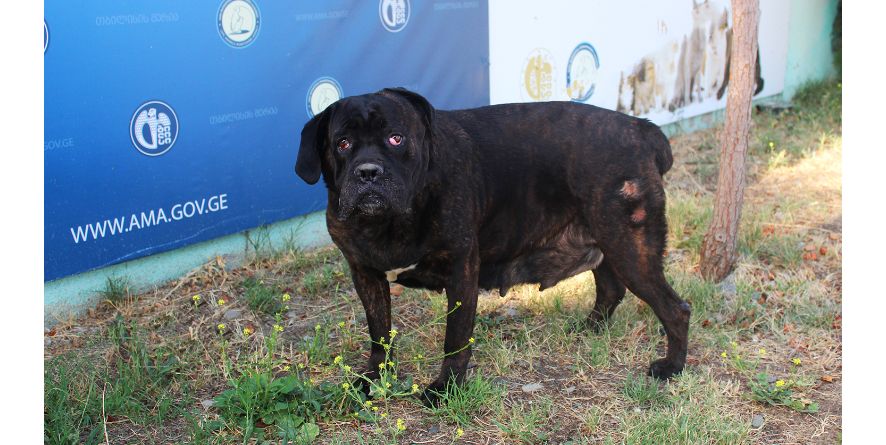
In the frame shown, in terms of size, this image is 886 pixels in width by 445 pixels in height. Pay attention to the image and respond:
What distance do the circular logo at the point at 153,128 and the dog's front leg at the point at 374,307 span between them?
1.75m

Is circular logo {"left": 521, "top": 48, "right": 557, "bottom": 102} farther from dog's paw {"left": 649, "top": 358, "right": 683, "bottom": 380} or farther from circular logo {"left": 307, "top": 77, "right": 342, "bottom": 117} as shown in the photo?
dog's paw {"left": 649, "top": 358, "right": 683, "bottom": 380}

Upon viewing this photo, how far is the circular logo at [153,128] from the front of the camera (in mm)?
4902

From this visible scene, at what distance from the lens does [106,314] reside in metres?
4.92

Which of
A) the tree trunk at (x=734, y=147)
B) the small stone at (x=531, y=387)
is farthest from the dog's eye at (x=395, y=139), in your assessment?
the tree trunk at (x=734, y=147)

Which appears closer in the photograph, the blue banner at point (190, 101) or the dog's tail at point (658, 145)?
the dog's tail at point (658, 145)

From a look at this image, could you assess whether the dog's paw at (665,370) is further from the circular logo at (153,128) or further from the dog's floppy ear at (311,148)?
the circular logo at (153,128)

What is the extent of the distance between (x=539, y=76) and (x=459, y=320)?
4184mm

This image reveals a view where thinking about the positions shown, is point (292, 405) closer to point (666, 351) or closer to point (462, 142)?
point (462, 142)

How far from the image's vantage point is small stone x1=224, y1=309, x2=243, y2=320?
489 cm

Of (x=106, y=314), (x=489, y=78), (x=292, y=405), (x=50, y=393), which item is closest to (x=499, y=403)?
(x=292, y=405)

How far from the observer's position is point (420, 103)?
375 cm

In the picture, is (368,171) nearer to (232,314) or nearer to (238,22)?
(232,314)

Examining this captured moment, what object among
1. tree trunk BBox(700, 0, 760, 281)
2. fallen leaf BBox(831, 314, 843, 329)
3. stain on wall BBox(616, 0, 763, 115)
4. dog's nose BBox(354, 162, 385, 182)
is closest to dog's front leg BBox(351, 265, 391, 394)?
dog's nose BBox(354, 162, 385, 182)

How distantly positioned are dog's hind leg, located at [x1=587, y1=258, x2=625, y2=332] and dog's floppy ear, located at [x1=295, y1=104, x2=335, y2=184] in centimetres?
177
